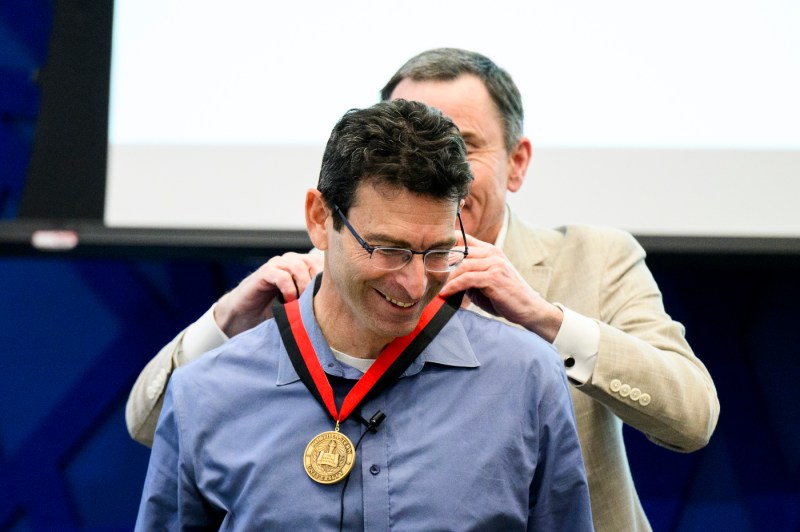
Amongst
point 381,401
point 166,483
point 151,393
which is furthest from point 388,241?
point 151,393

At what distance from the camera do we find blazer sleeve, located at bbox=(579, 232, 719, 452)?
203 centimetres

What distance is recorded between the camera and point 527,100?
329cm

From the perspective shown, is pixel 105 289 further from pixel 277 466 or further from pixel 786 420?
pixel 786 420

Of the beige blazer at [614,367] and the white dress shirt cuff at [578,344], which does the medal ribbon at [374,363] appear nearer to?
the white dress shirt cuff at [578,344]

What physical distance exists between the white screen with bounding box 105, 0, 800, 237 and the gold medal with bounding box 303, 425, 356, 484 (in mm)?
1796

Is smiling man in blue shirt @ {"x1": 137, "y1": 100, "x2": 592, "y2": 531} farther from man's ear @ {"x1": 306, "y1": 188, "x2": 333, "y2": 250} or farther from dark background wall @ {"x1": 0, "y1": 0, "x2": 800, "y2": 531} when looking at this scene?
dark background wall @ {"x1": 0, "y1": 0, "x2": 800, "y2": 531}

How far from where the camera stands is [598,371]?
2.01 meters

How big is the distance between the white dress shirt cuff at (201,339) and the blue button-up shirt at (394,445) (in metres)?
0.37

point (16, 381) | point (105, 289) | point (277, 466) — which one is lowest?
point (16, 381)

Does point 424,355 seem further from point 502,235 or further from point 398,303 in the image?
point 502,235

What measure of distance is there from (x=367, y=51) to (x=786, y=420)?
1950 millimetres

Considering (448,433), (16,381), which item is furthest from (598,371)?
(16,381)

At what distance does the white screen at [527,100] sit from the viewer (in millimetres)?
3264

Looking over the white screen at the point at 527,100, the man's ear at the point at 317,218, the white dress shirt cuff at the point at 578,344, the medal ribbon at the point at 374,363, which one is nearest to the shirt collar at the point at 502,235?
the white dress shirt cuff at the point at 578,344
